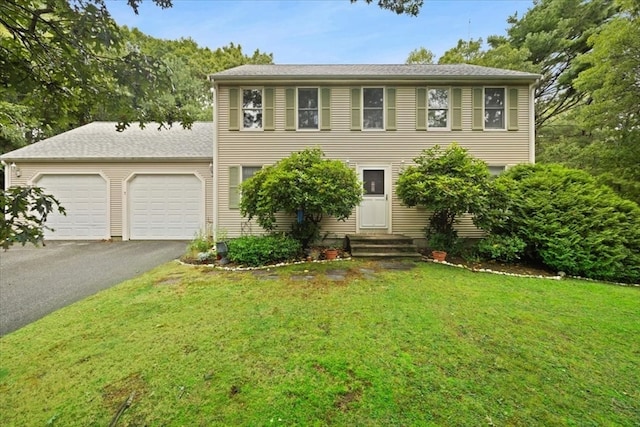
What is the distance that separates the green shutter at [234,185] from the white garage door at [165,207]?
6.04 ft

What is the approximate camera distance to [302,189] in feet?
20.5

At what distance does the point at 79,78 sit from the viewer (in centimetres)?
236

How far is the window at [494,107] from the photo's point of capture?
8281mm

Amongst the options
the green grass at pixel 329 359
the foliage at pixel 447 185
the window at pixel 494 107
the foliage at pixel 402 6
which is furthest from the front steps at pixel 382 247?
the foliage at pixel 402 6

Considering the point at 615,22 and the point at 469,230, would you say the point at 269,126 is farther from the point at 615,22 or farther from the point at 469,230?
the point at 615,22

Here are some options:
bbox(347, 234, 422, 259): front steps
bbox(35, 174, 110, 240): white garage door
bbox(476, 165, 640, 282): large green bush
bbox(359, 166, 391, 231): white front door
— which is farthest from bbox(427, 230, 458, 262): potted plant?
bbox(35, 174, 110, 240): white garage door

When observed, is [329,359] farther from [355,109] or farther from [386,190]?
[355,109]

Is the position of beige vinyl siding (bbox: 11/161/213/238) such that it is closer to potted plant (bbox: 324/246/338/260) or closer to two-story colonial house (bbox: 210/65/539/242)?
two-story colonial house (bbox: 210/65/539/242)

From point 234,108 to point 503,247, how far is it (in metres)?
7.88

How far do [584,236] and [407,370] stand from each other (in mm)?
5874

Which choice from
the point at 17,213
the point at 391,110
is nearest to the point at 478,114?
the point at 391,110

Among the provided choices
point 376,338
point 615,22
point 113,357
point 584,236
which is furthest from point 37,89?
point 615,22

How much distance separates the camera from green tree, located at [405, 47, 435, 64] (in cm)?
1828

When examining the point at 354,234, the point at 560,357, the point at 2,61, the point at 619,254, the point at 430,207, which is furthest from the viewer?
the point at 354,234
